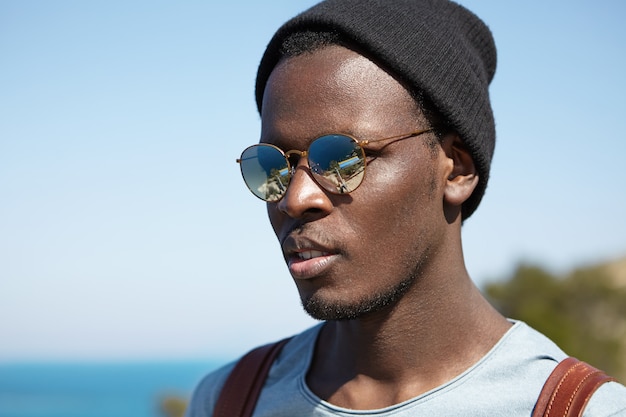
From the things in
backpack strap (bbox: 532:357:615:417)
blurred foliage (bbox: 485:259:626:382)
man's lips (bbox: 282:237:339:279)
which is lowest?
blurred foliage (bbox: 485:259:626:382)

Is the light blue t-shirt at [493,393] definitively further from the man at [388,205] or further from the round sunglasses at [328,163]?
the round sunglasses at [328,163]

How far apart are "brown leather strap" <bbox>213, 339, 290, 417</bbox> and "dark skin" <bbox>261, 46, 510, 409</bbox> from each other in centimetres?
39

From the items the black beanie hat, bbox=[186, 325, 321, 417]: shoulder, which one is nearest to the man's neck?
bbox=[186, 325, 321, 417]: shoulder

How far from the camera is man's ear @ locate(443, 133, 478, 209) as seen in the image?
3.14m

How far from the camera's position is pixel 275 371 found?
11.7ft

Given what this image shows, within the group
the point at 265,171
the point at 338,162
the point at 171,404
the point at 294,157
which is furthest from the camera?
the point at 171,404

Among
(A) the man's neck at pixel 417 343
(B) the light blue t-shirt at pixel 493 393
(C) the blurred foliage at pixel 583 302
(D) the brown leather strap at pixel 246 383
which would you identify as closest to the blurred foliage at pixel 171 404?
(C) the blurred foliage at pixel 583 302

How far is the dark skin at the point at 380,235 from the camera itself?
290cm

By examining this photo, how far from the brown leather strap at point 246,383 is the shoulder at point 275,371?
0.04 m

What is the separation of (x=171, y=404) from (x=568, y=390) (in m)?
36.4

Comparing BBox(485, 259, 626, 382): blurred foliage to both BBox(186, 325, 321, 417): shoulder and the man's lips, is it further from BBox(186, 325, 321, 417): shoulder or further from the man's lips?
the man's lips

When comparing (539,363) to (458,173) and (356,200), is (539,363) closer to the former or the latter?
(458,173)

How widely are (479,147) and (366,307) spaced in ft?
2.92

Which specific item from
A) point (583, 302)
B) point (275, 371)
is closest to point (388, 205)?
point (275, 371)
